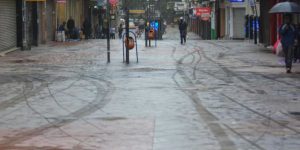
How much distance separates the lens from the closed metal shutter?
1129 inches

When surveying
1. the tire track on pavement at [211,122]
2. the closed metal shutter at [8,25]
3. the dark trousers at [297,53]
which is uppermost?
the closed metal shutter at [8,25]

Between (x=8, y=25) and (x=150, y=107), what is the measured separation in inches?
765

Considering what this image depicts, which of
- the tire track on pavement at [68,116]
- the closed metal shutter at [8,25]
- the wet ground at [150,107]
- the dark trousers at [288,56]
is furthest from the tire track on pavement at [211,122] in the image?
the closed metal shutter at [8,25]

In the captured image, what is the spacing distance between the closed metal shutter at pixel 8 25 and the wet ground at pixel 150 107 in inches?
308

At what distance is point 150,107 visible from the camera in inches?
471

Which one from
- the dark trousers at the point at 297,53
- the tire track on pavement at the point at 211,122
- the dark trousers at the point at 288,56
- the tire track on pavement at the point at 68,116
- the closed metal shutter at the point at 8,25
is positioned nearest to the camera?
the tire track on pavement at the point at 211,122

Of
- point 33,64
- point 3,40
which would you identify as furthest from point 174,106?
point 3,40

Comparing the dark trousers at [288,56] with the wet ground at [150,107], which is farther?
the dark trousers at [288,56]

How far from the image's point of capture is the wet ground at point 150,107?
8820 millimetres

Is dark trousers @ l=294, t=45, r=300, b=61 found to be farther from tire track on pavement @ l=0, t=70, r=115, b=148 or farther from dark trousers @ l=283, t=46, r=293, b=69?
tire track on pavement @ l=0, t=70, r=115, b=148

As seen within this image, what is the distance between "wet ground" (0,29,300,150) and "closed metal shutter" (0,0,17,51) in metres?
7.83

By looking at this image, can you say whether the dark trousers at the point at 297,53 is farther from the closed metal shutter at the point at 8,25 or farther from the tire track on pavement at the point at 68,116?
the closed metal shutter at the point at 8,25

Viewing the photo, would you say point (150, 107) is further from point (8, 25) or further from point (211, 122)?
point (8, 25)

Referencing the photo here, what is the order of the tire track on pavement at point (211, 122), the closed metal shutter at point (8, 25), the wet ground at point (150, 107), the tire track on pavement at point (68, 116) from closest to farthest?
the tire track on pavement at point (211, 122)
the wet ground at point (150, 107)
the tire track on pavement at point (68, 116)
the closed metal shutter at point (8, 25)
